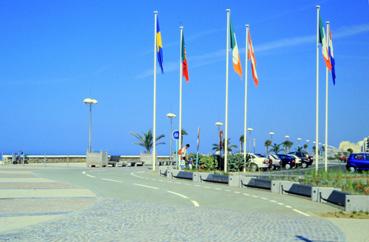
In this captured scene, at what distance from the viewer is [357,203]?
16.1 meters

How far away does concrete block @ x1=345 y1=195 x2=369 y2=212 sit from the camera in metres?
16.0

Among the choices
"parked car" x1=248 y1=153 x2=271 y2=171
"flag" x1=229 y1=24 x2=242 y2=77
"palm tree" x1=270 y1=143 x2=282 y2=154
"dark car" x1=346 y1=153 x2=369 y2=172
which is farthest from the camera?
"palm tree" x1=270 y1=143 x2=282 y2=154

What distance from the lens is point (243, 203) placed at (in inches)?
731

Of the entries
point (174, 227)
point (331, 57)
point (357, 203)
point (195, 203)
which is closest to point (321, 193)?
point (357, 203)

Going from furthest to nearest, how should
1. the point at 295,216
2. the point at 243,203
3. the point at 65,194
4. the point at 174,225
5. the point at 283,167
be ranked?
the point at 283,167 → the point at 65,194 → the point at 243,203 → the point at 295,216 → the point at 174,225

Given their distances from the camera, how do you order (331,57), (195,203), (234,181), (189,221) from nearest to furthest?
(189,221)
(195,203)
(234,181)
(331,57)

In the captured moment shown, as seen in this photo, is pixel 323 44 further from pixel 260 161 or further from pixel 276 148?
pixel 276 148

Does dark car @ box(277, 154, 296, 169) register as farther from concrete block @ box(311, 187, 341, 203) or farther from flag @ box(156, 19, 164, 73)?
concrete block @ box(311, 187, 341, 203)

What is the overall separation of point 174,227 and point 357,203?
6284 mm

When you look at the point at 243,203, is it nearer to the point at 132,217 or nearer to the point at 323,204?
the point at 323,204

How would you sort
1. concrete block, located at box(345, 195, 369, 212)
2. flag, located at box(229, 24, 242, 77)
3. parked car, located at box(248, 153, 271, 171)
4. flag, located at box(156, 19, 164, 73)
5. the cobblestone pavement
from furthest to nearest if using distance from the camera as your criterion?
parked car, located at box(248, 153, 271, 171), flag, located at box(156, 19, 164, 73), flag, located at box(229, 24, 242, 77), concrete block, located at box(345, 195, 369, 212), the cobblestone pavement

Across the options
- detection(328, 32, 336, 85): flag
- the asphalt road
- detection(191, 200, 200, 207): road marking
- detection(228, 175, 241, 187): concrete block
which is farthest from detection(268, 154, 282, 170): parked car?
detection(191, 200, 200, 207): road marking

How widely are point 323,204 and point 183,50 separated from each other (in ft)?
75.0

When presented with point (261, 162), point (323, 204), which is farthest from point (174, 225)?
point (261, 162)
